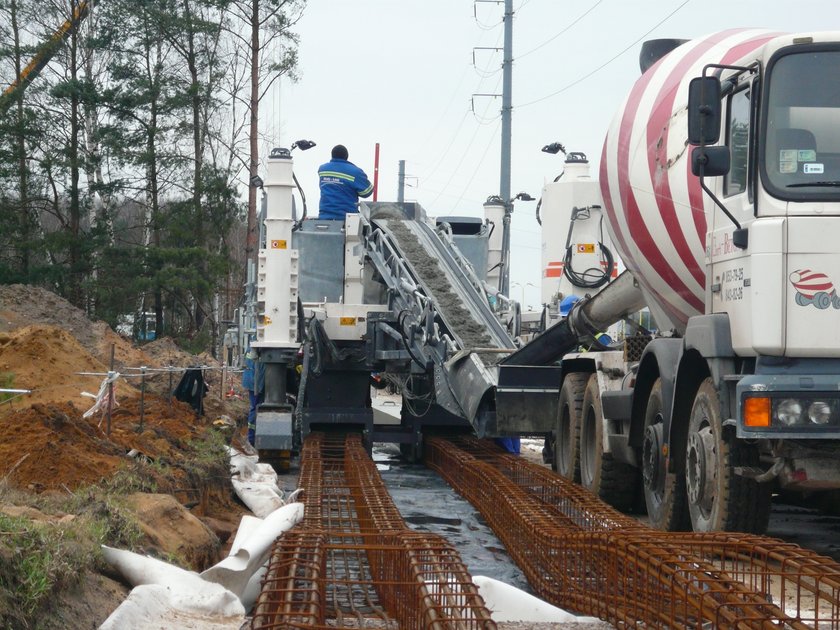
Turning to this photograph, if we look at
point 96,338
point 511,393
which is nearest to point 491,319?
point 511,393

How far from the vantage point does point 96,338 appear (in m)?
25.8

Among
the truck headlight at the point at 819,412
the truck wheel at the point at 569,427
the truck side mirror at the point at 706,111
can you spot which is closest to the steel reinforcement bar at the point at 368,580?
the truck headlight at the point at 819,412

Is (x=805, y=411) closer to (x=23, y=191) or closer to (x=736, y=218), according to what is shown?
(x=736, y=218)

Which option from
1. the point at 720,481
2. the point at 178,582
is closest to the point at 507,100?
the point at 720,481

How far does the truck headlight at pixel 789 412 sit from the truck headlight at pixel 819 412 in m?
0.06

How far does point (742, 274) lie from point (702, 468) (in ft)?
4.77

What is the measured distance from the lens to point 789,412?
777cm

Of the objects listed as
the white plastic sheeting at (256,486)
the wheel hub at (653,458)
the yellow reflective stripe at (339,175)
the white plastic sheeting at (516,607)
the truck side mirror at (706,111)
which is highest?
the yellow reflective stripe at (339,175)

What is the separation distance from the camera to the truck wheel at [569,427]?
42.5ft

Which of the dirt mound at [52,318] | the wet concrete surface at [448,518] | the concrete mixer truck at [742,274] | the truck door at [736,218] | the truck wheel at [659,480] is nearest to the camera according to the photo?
the concrete mixer truck at [742,274]

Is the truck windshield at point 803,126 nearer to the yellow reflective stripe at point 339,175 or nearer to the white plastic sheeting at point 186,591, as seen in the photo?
the white plastic sheeting at point 186,591

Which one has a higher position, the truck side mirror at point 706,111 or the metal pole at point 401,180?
the metal pole at point 401,180

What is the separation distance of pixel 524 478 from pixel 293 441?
4509mm

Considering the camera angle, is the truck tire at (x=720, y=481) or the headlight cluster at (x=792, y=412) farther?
the truck tire at (x=720, y=481)
